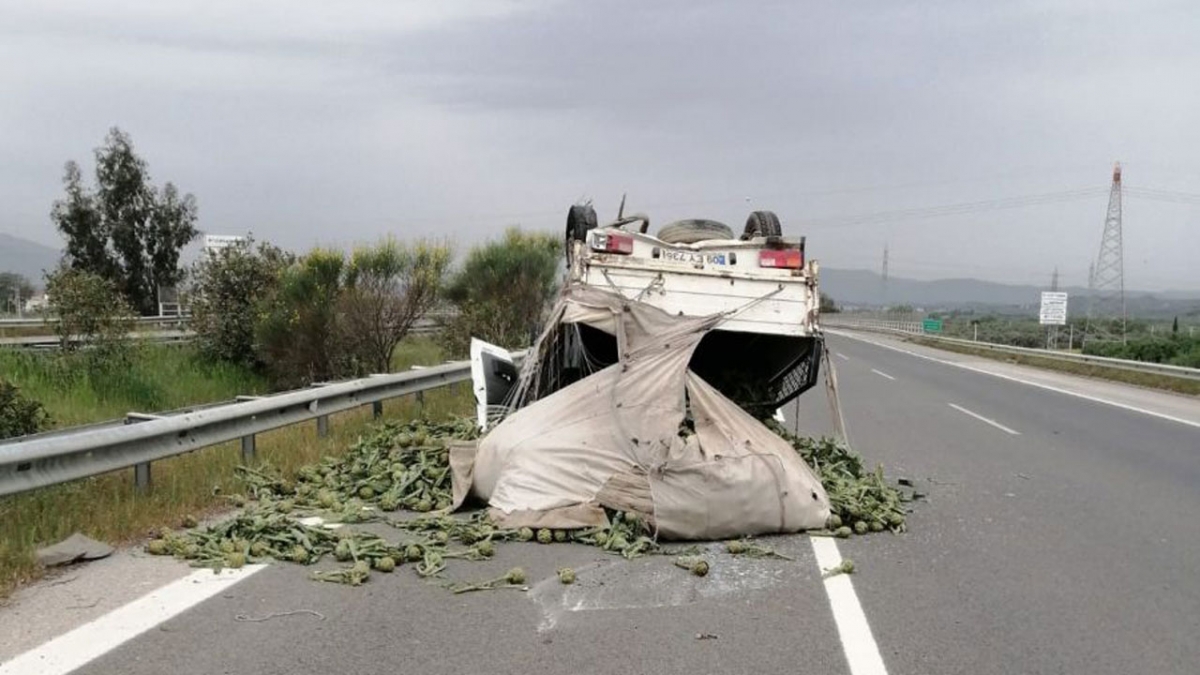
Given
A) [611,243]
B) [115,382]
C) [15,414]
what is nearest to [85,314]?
[115,382]

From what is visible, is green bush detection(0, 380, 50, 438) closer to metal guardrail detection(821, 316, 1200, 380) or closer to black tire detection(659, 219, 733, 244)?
black tire detection(659, 219, 733, 244)

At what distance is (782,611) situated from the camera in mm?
5230

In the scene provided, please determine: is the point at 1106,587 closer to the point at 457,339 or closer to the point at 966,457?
the point at 966,457

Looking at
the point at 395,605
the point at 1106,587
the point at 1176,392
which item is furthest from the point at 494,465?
the point at 1176,392

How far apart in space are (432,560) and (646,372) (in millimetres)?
2287

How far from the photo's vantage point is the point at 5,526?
6.17m

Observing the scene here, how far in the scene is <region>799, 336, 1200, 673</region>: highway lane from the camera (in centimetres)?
479

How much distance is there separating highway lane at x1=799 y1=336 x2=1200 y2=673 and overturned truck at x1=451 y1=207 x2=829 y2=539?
96 centimetres

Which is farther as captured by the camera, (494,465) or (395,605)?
(494,465)

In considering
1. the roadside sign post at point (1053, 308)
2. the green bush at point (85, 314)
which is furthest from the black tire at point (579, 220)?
the roadside sign post at point (1053, 308)

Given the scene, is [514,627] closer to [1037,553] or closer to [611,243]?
[1037,553]

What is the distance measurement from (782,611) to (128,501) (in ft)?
15.5

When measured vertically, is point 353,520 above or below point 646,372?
below

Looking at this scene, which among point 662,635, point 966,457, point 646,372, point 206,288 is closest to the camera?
point 662,635
